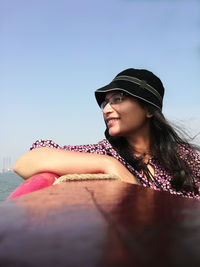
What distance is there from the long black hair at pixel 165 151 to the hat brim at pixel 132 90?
0.18 ft

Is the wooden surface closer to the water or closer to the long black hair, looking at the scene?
the long black hair

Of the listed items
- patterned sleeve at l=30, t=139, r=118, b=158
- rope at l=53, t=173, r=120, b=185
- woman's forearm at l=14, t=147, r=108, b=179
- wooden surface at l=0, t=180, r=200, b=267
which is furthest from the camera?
patterned sleeve at l=30, t=139, r=118, b=158

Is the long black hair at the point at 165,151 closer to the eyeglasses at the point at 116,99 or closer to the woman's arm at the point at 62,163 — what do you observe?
the eyeglasses at the point at 116,99

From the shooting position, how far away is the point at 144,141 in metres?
2.17

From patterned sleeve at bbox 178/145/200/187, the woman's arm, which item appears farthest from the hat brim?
the woman's arm

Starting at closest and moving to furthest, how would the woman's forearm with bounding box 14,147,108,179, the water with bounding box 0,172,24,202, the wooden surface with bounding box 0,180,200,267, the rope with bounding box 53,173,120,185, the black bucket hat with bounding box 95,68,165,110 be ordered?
the wooden surface with bounding box 0,180,200,267, the rope with bounding box 53,173,120,185, the woman's forearm with bounding box 14,147,108,179, the black bucket hat with bounding box 95,68,165,110, the water with bounding box 0,172,24,202

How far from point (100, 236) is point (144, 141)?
1.98 metres

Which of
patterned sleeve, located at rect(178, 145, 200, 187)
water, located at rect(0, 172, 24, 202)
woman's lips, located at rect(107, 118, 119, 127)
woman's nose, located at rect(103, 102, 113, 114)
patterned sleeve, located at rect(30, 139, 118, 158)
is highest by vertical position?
woman's nose, located at rect(103, 102, 113, 114)

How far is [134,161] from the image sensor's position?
2000 millimetres

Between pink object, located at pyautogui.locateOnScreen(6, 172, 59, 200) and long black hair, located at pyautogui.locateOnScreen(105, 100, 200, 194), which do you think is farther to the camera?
long black hair, located at pyautogui.locateOnScreen(105, 100, 200, 194)

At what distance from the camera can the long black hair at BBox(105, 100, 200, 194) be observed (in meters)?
1.89

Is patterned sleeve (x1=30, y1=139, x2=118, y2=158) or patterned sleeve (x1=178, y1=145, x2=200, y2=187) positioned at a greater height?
patterned sleeve (x1=30, y1=139, x2=118, y2=158)

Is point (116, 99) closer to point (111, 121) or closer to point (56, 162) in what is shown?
point (111, 121)

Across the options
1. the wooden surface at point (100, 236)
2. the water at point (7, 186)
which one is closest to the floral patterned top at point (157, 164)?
the wooden surface at point (100, 236)
